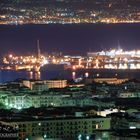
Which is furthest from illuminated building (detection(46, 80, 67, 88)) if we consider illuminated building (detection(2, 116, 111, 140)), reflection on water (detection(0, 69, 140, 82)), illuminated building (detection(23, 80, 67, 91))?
illuminated building (detection(2, 116, 111, 140))

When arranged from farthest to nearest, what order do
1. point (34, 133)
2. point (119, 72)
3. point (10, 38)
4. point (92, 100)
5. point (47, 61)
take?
1. point (10, 38)
2. point (47, 61)
3. point (119, 72)
4. point (92, 100)
5. point (34, 133)

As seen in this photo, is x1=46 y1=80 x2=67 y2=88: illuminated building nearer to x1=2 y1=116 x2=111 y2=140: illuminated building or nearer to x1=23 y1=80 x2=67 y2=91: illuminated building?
x1=23 y1=80 x2=67 y2=91: illuminated building

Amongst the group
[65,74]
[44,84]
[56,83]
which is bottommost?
[65,74]

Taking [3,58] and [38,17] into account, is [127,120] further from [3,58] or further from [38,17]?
[38,17]

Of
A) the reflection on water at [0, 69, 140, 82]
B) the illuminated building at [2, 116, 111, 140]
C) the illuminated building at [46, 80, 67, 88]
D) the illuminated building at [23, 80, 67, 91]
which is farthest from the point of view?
the reflection on water at [0, 69, 140, 82]

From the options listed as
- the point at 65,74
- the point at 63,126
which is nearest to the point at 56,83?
the point at 65,74

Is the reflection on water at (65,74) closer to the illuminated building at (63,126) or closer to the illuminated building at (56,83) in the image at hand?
the illuminated building at (56,83)

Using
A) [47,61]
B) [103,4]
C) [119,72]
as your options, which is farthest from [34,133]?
[103,4]

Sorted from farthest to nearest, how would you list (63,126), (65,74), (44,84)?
(65,74) < (44,84) < (63,126)

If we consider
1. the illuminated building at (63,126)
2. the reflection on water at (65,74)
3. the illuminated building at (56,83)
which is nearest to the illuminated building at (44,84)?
the illuminated building at (56,83)

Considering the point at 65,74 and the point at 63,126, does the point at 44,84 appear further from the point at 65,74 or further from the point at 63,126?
the point at 63,126

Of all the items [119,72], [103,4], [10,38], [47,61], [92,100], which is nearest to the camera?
[92,100]
